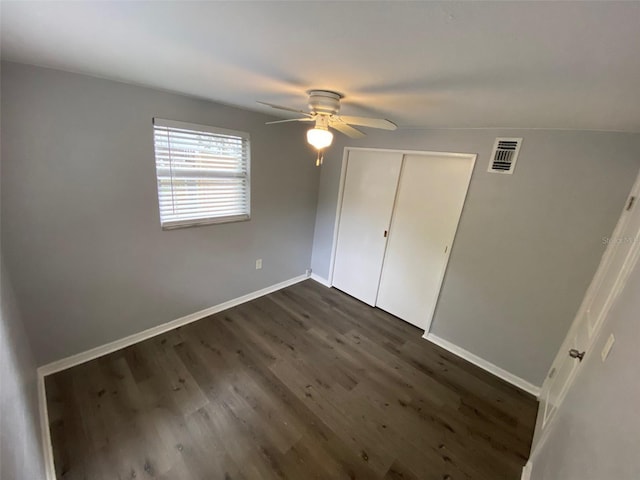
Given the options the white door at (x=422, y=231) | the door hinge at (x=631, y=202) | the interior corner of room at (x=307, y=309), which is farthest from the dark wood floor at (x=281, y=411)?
the door hinge at (x=631, y=202)

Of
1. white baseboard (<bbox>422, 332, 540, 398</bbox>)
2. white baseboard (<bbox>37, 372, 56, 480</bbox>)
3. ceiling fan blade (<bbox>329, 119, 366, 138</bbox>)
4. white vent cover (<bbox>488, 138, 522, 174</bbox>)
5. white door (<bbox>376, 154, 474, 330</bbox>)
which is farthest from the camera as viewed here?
white door (<bbox>376, 154, 474, 330</bbox>)

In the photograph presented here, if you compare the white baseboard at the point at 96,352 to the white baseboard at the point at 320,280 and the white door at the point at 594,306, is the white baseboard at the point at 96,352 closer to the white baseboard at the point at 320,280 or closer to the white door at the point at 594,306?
the white baseboard at the point at 320,280

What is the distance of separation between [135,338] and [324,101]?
2580 millimetres

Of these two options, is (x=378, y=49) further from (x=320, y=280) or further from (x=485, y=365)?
(x=320, y=280)

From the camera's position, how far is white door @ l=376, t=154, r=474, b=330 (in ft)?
8.27

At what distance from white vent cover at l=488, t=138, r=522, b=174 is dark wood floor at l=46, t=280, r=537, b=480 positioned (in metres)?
1.86

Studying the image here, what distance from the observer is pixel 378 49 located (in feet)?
2.99

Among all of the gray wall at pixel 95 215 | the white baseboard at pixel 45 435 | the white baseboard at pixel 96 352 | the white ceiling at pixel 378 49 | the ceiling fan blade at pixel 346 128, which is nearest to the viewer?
the white ceiling at pixel 378 49

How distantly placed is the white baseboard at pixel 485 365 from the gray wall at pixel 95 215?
2468mm

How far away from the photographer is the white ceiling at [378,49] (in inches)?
26.6

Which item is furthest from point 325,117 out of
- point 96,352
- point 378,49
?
point 96,352

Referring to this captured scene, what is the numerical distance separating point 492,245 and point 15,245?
141 inches

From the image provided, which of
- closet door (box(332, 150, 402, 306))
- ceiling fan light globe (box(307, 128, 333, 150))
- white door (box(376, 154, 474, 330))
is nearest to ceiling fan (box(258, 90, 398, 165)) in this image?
ceiling fan light globe (box(307, 128, 333, 150))

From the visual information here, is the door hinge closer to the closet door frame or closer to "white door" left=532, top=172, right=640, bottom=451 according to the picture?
"white door" left=532, top=172, right=640, bottom=451
